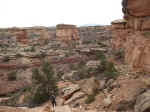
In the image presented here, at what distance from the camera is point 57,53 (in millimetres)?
24438

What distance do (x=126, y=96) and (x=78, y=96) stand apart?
10.1 ft

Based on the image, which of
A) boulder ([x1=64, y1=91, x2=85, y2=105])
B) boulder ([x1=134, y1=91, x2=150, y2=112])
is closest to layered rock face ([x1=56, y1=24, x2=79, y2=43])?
boulder ([x1=64, y1=91, x2=85, y2=105])

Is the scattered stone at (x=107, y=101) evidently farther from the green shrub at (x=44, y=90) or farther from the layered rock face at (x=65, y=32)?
the layered rock face at (x=65, y=32)

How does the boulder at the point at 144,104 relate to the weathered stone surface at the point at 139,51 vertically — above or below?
below

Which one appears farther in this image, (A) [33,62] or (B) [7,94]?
(A) [33,62]

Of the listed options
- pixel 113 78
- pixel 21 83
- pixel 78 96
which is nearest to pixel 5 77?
pixel 21 83

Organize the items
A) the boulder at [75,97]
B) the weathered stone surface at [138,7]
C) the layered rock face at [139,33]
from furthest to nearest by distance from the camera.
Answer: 1. the boulder at [75,97]
2. the layered rock face at [139,33]
3. the weathered stone surface at [138,7]

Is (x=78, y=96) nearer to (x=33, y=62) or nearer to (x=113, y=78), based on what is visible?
(x=113, y=78)

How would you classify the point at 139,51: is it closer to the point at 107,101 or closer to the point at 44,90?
the point at 107,101

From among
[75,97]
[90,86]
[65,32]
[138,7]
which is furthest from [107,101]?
[65,32]

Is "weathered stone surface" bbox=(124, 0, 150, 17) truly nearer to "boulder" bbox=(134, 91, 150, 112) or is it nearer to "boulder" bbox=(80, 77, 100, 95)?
"boulder" bbox=(134, 91, 150, 112)

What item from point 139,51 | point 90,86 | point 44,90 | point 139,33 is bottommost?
point 44,90

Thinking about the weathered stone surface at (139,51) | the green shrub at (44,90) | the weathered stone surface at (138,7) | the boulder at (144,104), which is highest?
the weathered stone surface at (138,7)

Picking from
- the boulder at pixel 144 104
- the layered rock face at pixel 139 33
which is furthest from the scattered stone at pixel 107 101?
the layered rock face at pixel 139 33
